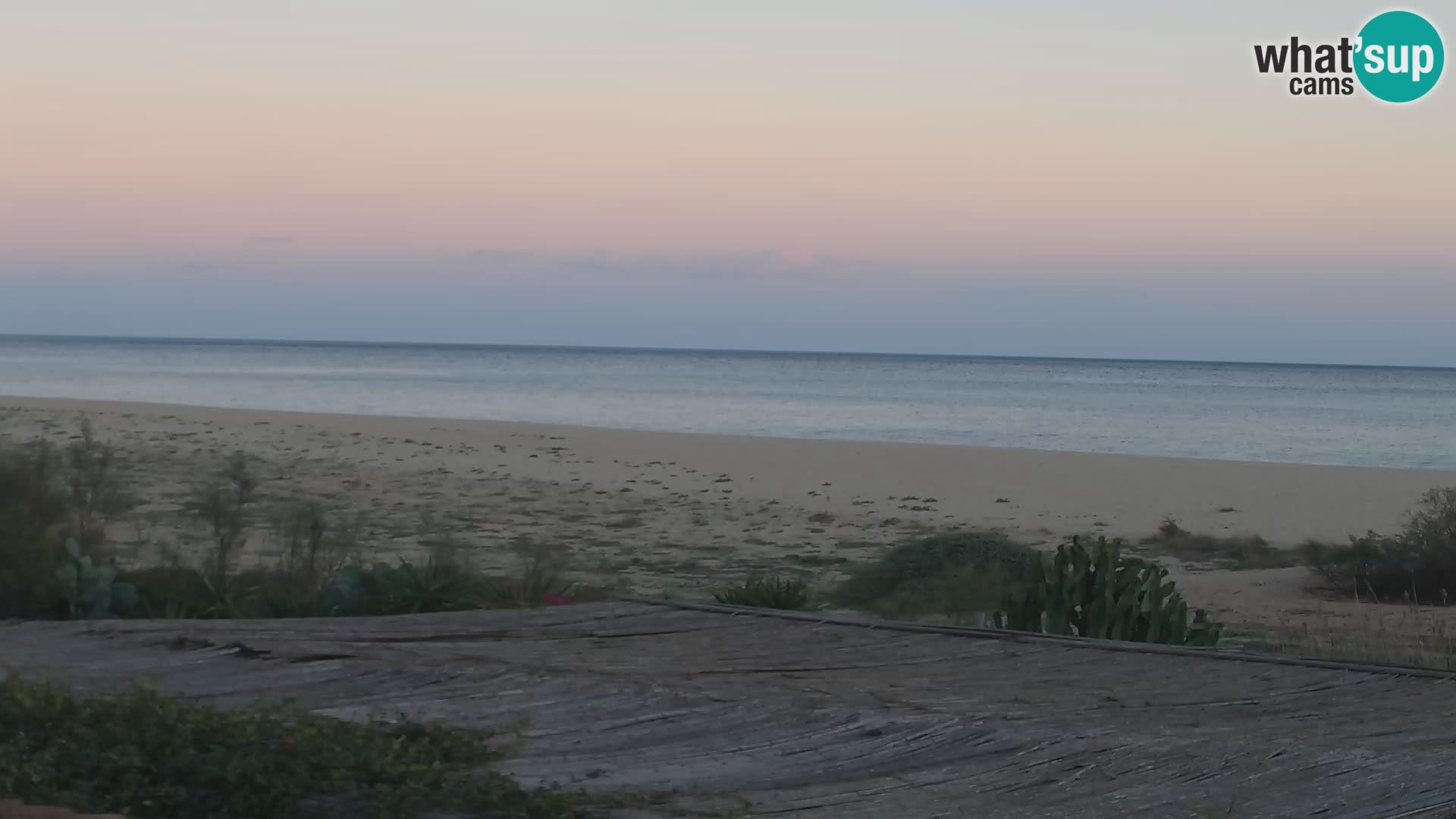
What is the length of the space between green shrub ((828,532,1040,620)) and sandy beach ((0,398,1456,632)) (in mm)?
1439

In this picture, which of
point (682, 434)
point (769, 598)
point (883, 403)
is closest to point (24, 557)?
point (769, 598)

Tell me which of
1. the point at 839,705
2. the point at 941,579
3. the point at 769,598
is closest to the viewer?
the point at 839,705

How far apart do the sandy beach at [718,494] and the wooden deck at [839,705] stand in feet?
15.9

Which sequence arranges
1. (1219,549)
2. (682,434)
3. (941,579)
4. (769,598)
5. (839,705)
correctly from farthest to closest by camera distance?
(682,434) → (1219,549) → (941,579) → (769,598) → (839,705)

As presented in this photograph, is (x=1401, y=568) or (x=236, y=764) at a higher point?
(x=236, y=764)

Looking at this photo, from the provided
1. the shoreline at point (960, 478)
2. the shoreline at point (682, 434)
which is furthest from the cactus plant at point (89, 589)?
the shoreline at point (682, 434)

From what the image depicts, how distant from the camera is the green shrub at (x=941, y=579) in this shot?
11.2 m

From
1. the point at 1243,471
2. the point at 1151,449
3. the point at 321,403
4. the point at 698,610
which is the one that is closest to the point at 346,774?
the point at 698,610

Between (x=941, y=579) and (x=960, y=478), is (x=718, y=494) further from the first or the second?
(x=941, y=579)

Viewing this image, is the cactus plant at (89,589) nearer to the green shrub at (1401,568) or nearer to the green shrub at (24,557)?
the green shrub at (24,557)

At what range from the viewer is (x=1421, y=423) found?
54500 millimetres

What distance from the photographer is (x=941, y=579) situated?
11969 millimetres

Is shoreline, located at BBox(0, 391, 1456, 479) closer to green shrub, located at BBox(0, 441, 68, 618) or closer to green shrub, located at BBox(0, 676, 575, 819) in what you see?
green shrub, located at BBox(0, 441, 68, 618)

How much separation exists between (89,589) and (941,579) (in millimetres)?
6190
